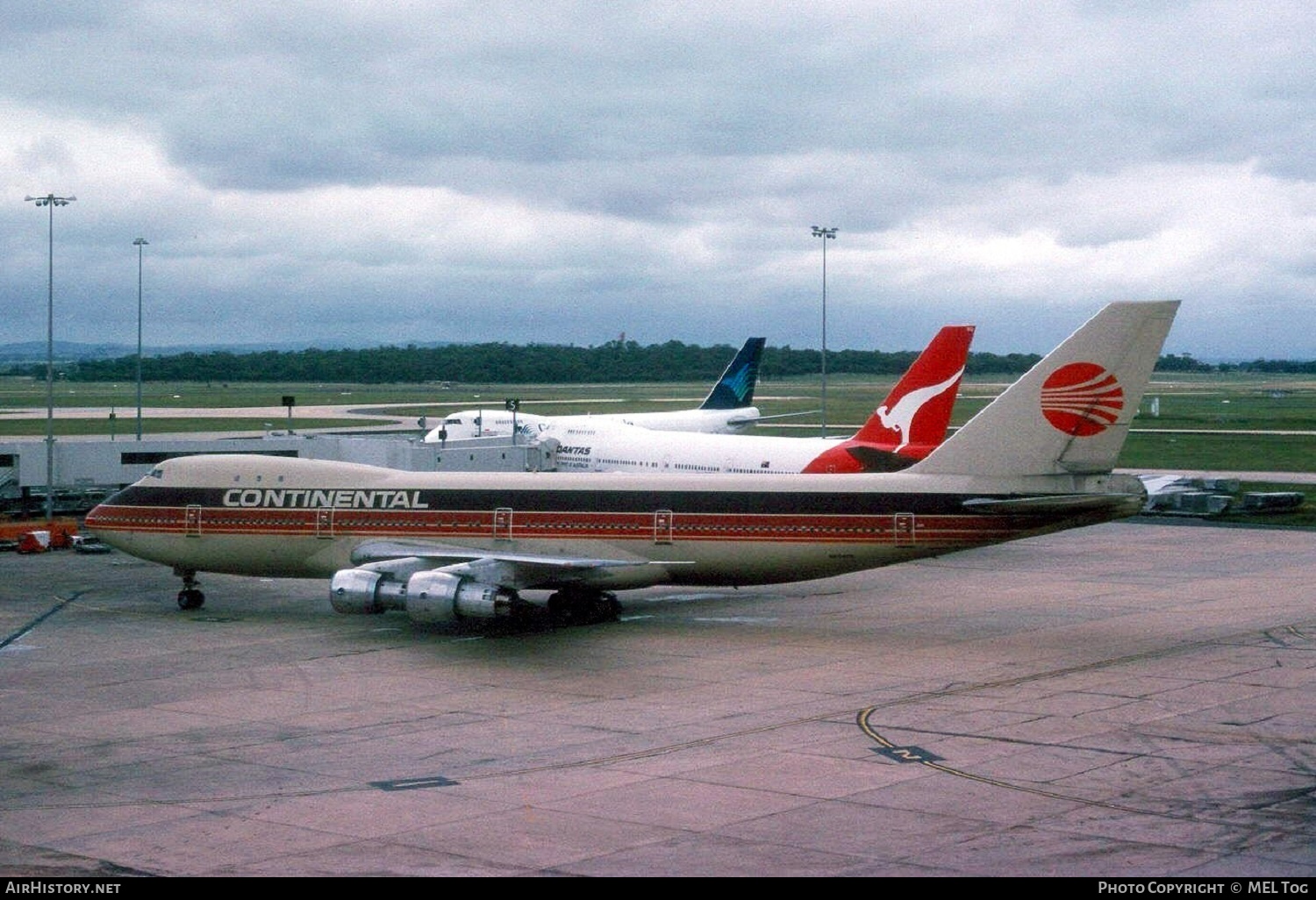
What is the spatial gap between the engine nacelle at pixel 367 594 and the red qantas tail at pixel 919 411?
20643 mm

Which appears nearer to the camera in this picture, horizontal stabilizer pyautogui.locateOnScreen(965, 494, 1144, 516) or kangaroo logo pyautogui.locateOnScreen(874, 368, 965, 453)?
horizontal stabilizer pyautogui.locateOnScreen(965, 494, 1144, 516)

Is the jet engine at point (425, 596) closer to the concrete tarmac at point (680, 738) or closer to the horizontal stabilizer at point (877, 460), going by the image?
the concrete tarmac at point (680, 738)

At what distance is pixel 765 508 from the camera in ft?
122

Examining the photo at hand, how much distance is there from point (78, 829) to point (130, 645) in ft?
54.2

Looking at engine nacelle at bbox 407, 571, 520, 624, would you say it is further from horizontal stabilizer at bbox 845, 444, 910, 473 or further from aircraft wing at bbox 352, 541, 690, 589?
horizontal stabilizer at bbox 845, 444, 910, 473

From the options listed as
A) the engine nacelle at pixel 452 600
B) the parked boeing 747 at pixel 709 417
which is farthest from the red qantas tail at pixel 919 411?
the parked boeing 747 at pixel 709 417

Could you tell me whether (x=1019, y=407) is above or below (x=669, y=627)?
above

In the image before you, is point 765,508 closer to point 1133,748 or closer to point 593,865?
point 1133,748

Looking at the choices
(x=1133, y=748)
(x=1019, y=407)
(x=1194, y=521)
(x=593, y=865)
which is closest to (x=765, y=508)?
(x=1019, y=407)

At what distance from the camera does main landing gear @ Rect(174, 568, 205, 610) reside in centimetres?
4253

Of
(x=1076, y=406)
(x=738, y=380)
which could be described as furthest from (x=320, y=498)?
(x=738, y=380)

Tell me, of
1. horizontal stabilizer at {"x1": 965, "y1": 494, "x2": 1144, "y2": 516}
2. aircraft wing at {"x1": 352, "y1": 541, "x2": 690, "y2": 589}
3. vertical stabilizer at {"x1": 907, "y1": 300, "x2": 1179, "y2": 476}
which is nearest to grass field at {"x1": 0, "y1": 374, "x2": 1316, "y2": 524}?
vertical stabilizer at {"x1": 907, "y1": 300, "x2": 1179, "y2": 476}

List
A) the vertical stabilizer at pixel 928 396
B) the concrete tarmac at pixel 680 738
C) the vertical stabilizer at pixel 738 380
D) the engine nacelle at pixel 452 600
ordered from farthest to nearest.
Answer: the vertical stabilizer at pixel 738 380 → the vertical stabilizer at pixel 928 396 → the engine nacelle at pixel 452 600 → the concrete tarmac at pixel 680 738

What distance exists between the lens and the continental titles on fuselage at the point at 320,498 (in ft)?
133
